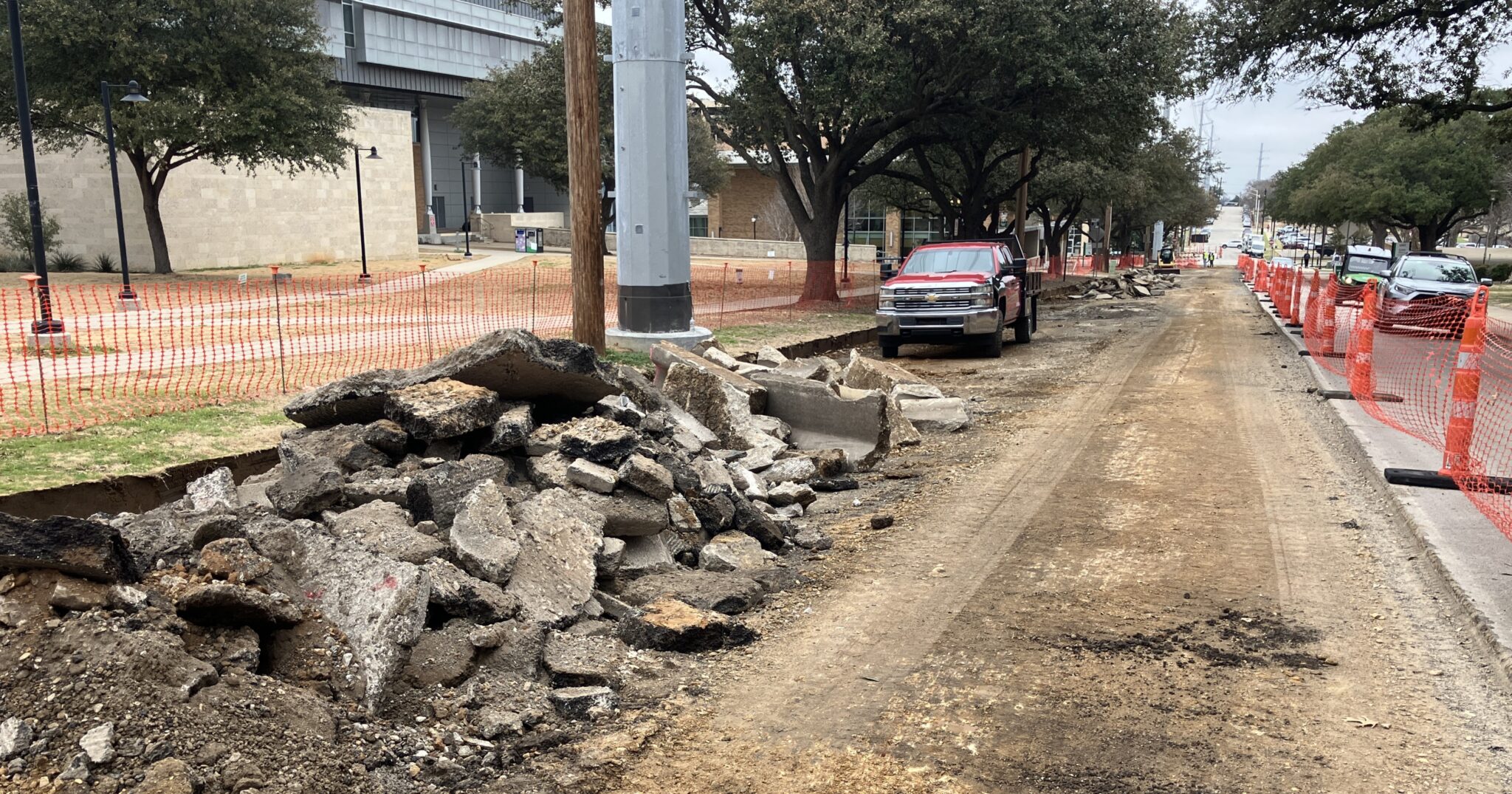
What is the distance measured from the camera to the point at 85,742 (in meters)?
3.67

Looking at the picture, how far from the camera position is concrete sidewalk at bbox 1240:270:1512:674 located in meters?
5.54

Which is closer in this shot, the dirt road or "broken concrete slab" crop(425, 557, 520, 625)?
the dirt road

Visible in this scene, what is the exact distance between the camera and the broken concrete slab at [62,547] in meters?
4.25

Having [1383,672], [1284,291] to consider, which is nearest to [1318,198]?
[1284,291]

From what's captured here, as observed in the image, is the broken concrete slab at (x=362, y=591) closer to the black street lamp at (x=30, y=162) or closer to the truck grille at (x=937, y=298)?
the black street lamp at (x=30, y=162)

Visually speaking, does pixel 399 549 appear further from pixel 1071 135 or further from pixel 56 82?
pixel 56 82

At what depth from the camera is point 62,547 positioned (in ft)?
14.2

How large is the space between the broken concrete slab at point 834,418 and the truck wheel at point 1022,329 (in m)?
11.2

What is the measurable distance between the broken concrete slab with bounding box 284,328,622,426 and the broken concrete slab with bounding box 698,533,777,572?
189 cm

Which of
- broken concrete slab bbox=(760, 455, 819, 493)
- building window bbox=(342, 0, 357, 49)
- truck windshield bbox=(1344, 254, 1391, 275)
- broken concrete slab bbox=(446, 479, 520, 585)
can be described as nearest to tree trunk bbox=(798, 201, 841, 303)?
truck windshield bbox=(1344, 254, 1391, 275)

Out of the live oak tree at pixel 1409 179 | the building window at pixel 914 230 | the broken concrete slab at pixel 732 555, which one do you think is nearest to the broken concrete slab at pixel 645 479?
the broken concrete slab at pixel 732 555

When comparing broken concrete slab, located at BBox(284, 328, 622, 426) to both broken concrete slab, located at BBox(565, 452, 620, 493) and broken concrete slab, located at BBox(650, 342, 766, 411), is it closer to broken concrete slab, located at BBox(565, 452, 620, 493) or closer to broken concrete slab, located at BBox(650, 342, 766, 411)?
broken concrete slab, located at BBox(565, 452, 620, 493)

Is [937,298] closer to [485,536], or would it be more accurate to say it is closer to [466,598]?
[485,536]

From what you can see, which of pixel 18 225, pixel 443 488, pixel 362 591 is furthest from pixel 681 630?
pixel 18 225
